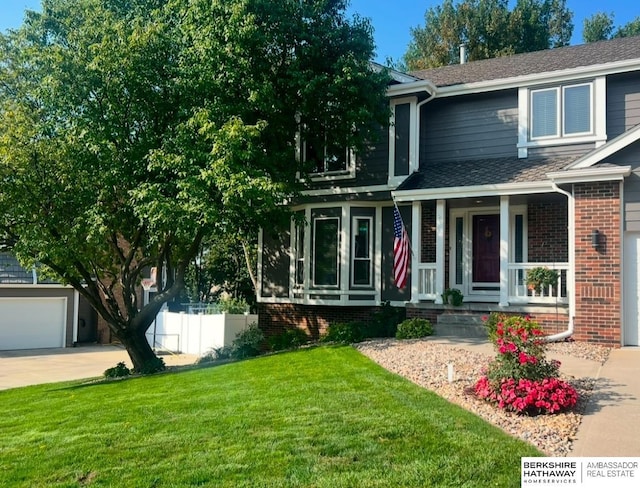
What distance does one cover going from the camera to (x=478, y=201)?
46.1ft

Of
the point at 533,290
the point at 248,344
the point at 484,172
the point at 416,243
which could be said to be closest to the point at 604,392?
the point at 533,290

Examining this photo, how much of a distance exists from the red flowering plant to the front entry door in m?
7.63

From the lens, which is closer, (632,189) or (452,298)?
(632,189)

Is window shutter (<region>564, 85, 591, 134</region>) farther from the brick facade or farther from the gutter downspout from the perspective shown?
the brick facade

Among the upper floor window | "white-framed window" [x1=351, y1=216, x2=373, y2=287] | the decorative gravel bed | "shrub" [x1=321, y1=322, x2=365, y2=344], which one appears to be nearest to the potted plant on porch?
the decorative gravel bed

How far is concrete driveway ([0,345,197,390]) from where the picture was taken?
1639cm

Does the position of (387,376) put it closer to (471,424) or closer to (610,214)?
(471,424)

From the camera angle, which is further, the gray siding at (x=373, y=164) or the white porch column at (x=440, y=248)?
the gray siding at (x=373, y=164)

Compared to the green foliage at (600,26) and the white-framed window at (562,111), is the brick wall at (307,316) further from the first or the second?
the green foliage at (600,26)

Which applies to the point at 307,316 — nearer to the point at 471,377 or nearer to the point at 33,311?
the point at 471,377

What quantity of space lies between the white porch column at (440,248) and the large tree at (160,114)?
257 centimetres

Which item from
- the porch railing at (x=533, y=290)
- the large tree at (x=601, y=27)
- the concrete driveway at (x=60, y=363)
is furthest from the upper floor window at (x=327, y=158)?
the large tree at (x=601, y=27)

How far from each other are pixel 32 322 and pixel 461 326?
792 inches

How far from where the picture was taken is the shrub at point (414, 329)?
1224 centimetres
